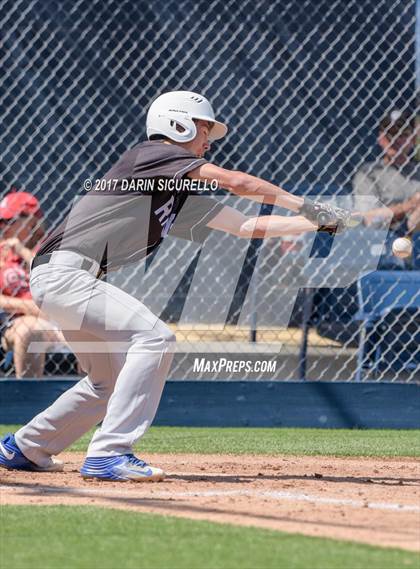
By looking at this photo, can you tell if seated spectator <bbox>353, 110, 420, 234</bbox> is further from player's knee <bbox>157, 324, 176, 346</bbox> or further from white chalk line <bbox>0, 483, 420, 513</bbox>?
white chalk line <bbox>0, 483, 420, 513</bbox>

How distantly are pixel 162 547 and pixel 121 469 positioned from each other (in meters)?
1.57

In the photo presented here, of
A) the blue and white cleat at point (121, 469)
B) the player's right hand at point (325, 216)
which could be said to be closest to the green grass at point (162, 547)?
the blue and white cleat at point (121, 469)

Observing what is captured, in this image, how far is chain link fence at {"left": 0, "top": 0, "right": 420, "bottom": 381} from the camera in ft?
29.2

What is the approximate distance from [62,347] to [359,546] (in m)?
4.88

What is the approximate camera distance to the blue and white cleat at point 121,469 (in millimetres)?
5332

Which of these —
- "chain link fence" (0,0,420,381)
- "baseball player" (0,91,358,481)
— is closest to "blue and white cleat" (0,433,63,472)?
"baseball player" (0,91,358,481)

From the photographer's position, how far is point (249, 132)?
31.2 feet

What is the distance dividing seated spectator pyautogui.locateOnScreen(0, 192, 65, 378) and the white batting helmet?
2.83 m

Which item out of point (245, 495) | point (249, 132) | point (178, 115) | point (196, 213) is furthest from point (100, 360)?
point (249, 132)

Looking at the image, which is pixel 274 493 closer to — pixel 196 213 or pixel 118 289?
pixel 118 289

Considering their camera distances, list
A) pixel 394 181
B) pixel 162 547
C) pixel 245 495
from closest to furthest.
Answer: pixel 162 547 → pixel 245 495 → pixel 394 181

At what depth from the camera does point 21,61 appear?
9.51m

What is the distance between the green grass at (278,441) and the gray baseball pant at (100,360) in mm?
1292

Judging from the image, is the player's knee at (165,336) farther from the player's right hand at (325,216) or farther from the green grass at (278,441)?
the green grass at (278,441)
